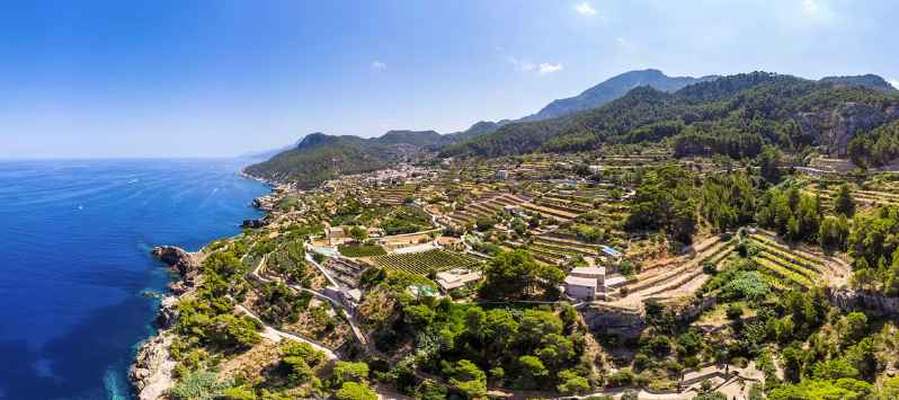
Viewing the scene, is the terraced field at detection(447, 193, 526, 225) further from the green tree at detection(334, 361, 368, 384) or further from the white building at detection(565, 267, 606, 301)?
the green tree at detection(334, 361, 368, 384)

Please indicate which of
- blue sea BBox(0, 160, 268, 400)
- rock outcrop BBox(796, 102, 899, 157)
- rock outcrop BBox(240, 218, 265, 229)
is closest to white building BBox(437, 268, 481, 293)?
blue sea BBox(0, 160, 268, 400)

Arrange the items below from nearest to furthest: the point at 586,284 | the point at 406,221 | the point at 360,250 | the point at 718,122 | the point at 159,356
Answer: the point at 586,284, the point at 159,356, the point at 360,250, the point at 406,221, the point at 718,122

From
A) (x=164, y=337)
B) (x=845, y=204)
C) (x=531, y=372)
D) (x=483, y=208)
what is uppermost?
(x=845, y=204)

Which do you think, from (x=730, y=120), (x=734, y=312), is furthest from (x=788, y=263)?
(x=730, y=120)

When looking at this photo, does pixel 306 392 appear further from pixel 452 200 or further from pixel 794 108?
pixel 794 108

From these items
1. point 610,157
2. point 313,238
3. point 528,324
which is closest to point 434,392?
point 528,324

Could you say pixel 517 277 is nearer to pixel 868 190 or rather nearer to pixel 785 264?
pixel 785 264

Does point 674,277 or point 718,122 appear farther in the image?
point 718,122
